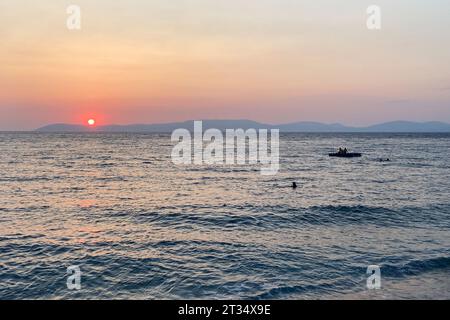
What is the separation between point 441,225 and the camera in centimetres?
2583

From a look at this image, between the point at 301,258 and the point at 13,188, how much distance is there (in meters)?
34.3

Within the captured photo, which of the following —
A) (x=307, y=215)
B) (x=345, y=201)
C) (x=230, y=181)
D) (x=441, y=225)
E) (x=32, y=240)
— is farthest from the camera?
(x=230, y=181)

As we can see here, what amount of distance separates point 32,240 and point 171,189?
66.9ft

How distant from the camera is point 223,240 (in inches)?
874

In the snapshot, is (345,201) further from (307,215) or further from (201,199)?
(201,199)

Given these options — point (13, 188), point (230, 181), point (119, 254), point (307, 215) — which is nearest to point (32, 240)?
point (119, 254)

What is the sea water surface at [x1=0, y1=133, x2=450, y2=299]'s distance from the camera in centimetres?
1573

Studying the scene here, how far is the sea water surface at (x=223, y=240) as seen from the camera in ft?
51.6
